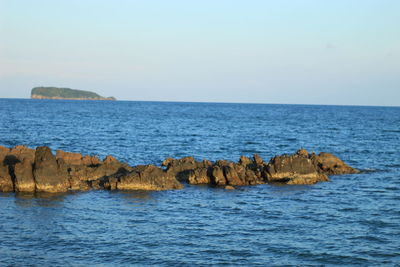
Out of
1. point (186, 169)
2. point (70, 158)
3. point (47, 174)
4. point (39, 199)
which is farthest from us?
A: point (186, 169)

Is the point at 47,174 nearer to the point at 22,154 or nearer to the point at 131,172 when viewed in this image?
the point at 22,154

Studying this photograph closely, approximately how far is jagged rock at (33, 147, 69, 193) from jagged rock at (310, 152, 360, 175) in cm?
2158

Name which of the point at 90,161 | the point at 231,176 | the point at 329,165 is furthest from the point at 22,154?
the point at 329,165

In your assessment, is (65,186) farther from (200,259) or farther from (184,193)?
(200,259)

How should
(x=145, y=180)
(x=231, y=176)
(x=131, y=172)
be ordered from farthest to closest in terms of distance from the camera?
(x=231, y=176), (x=131, y=172), (x=145, y=180)

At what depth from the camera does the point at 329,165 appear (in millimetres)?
43531

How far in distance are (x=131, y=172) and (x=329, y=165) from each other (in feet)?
60.5

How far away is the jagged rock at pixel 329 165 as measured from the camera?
43.2 metres

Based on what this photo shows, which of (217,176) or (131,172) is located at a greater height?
(131,172)

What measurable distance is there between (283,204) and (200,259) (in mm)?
11357

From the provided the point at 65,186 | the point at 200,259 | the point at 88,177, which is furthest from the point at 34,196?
the point at 200,259

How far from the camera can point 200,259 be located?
68.4 ft

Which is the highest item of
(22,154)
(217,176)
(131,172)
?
(22,154)

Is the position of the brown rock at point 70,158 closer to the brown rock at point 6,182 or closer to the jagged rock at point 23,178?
the brown rock at point 6,182
